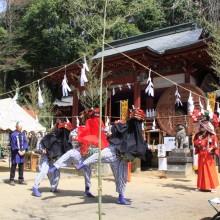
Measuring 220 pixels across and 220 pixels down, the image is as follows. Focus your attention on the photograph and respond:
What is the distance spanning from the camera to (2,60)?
2806 centimetres

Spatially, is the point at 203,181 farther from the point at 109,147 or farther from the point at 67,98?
the point at 67,98

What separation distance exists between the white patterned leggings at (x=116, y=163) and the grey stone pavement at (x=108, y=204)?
0.37m

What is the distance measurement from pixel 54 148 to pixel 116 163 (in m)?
1.94

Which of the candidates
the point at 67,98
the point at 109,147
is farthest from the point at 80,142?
the point at 67,98

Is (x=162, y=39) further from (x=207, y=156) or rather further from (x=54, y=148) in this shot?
(x=54, y=148)

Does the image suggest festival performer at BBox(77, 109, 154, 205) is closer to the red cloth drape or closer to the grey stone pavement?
the red cloth drape

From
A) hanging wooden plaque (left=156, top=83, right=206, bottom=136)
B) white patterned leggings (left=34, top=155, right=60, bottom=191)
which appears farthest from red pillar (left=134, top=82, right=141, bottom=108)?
white patterned leggings (left=34, top=155, right=60, bottom=191)

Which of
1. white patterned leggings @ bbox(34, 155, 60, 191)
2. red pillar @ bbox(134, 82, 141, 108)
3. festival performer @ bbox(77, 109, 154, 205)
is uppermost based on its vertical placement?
red pillar @ bbox(134, 82, 141, 108)

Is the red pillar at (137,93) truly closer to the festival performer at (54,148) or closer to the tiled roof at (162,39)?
the tiled roof at (162,39)

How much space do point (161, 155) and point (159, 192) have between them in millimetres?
3433

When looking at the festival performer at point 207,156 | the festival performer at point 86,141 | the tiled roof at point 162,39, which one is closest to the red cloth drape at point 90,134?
the festival performer at point 86,141

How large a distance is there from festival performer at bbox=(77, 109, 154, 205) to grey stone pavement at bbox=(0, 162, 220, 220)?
0.55 m

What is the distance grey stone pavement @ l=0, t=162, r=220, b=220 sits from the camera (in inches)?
223

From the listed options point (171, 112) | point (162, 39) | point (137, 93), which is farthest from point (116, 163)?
point (162, 39)
